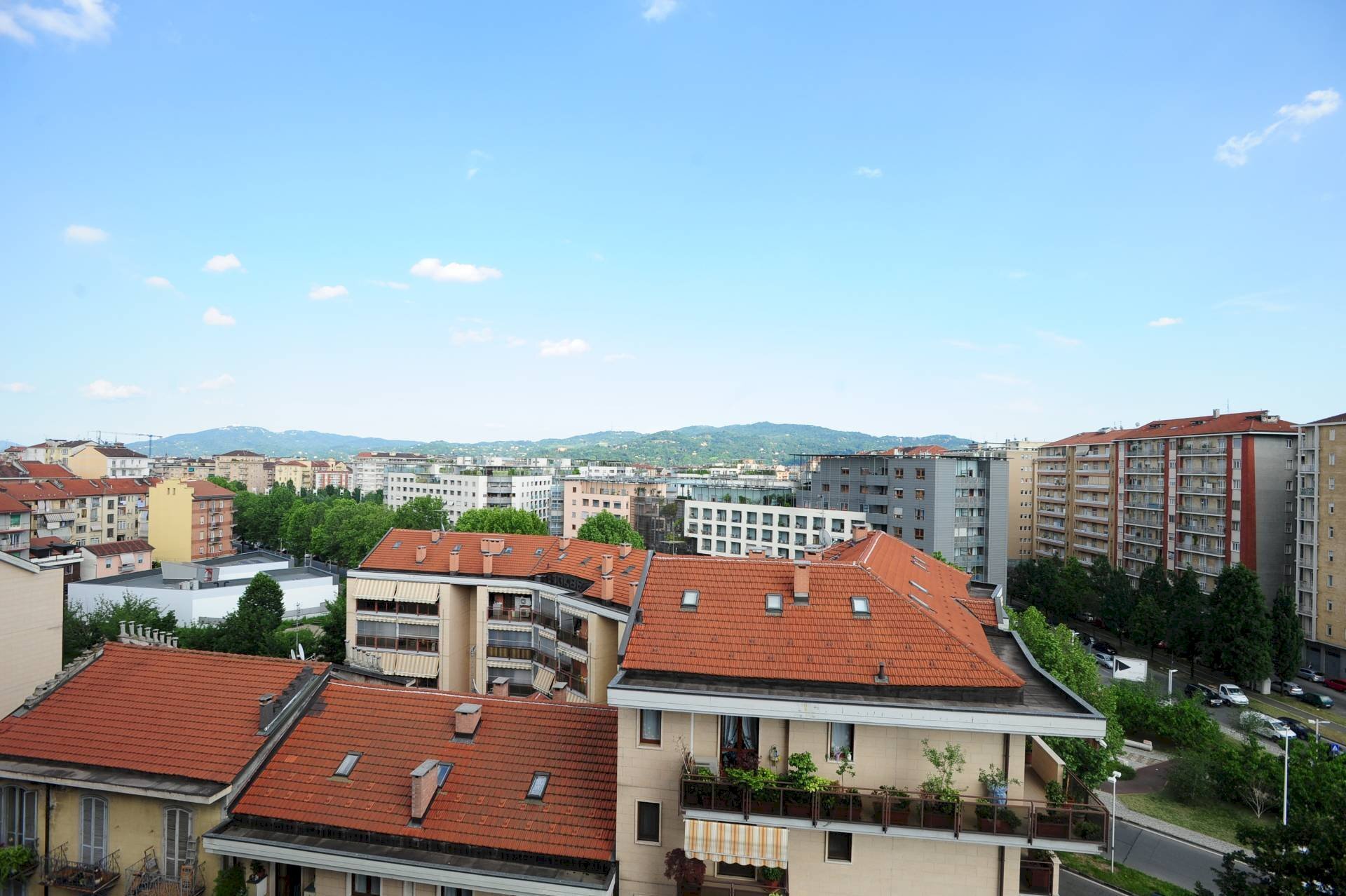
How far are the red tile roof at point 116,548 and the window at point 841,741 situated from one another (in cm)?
8488

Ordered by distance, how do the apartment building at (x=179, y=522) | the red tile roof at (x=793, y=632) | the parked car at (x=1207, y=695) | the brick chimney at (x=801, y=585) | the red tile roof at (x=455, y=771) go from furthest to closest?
the apartment building at (x=179, y=522) → the parked car at (x=1207, y=695) → the brick chimney at (x=801, y=585) → the red tile roof at (x=455, y=771) → the red tile roof at (x=793, y=632)

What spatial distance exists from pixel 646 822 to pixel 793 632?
519cm

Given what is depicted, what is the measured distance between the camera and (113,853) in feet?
54.2

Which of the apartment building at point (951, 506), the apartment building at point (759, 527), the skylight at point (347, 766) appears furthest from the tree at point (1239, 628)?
the skylight at point (347, 766)

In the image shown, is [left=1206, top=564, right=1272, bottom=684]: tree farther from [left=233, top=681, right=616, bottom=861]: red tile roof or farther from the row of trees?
[left=233, top=681, right=616, bottom=861]: red tile roof

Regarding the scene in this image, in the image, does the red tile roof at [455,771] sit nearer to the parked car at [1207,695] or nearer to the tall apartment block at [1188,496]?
the parked car at [1207,695]

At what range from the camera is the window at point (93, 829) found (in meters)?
16.8

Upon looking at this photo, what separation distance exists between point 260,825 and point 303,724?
257 centimetres

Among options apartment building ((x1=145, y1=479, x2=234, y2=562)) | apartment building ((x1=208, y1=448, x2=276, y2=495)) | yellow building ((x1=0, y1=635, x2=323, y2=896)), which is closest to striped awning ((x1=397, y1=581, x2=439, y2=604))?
yellow building ((x1=0, y1=635, x2=323, y2=896))

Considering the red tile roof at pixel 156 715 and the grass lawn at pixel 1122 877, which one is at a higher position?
the red tile roof at pixel 156 715

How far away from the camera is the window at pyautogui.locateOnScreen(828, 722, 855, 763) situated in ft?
48.0

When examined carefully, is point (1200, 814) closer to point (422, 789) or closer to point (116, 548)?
point (422, 789)

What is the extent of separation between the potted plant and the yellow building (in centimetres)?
1041

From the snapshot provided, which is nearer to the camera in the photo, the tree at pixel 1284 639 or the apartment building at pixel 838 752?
the apartment building at pixel 838 752
